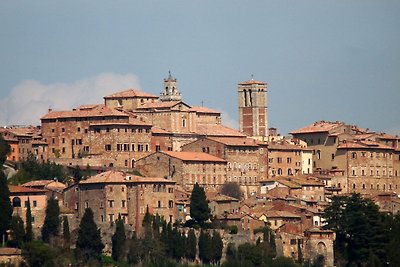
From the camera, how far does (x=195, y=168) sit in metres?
110

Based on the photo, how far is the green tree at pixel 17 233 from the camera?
94250mm

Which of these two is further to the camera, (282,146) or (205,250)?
(282,146)

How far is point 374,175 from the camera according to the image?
405ft

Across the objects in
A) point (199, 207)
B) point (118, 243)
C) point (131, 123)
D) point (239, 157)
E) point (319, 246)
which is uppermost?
point (131, 123)

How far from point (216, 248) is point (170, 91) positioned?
33.2 meters

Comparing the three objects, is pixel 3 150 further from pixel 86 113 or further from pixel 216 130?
pixel 216 130

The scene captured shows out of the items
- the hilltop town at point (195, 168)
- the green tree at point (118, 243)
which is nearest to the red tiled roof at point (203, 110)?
the hilltop town at point (195, 168)

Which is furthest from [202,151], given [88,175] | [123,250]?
[123,250]

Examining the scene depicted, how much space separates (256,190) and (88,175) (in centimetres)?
1365

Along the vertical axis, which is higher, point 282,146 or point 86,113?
point 86,113

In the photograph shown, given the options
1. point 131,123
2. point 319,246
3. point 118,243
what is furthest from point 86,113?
point 319,246

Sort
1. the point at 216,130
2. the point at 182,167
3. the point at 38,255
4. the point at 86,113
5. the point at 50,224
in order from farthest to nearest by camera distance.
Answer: the point at 216,130
the point at 86,113
the point at 182,167
the point at 50,224
the point at 38,255

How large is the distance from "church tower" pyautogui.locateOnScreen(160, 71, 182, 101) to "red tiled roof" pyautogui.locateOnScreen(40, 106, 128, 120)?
626 inches

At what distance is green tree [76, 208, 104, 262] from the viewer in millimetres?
95000
